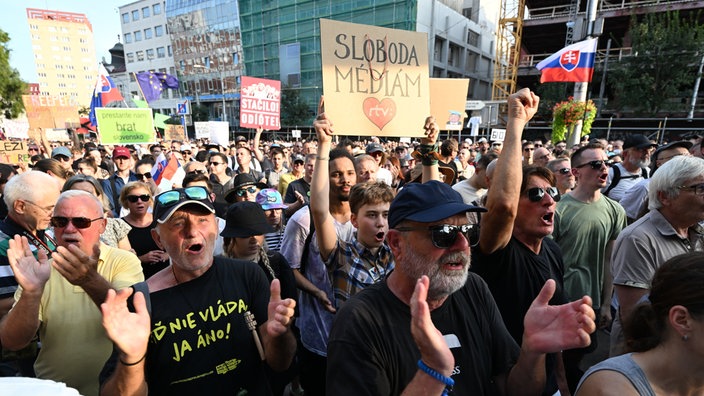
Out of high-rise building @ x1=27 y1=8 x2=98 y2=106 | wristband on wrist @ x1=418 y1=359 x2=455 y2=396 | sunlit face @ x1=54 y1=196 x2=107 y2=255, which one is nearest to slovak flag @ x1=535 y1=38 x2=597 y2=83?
wristband on wrist @ x1=418 y1=359 x2=455 y2=396

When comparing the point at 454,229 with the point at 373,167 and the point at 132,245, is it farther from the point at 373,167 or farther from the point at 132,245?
the point at 132,245

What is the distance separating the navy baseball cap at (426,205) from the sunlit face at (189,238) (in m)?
1.00

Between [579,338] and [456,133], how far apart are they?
83.4 ft

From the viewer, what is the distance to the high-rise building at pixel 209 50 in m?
47.3

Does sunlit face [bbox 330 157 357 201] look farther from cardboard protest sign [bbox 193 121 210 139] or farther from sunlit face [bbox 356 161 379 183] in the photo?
cardboard protest sign [bbox 193 121 210 139]

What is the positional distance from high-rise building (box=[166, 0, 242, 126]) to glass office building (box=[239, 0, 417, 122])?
387 centimetres

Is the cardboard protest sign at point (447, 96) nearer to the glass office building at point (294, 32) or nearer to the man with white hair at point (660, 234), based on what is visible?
the man with white hair at point (660, 234)

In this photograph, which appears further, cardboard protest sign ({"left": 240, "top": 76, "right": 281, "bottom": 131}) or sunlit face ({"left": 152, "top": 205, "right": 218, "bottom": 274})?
cardboard protest sign ({"left": 240, "top": 76, "right": 281, "bottom": 131})

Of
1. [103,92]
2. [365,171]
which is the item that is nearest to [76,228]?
[365,171]

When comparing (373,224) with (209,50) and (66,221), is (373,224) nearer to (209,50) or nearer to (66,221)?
(66,221)

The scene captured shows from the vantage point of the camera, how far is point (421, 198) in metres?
1.57

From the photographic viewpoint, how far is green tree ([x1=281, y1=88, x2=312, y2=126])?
38812 millimetres

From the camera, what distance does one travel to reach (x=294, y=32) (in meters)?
40.3

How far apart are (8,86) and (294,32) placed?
83.2 feet
